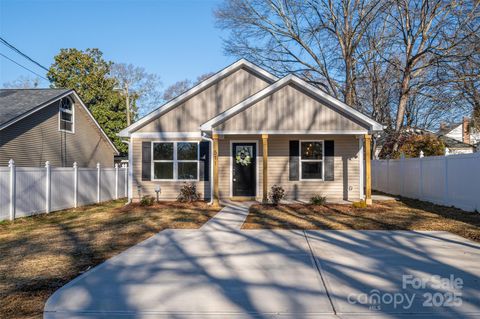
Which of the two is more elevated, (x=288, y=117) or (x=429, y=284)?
(x=288, y=117)

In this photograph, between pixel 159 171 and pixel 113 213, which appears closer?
pixel 113 213

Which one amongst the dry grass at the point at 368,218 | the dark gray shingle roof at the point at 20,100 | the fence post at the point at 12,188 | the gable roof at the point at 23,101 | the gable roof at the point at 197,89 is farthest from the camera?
the dark gray shingle roof at the point at 20,100

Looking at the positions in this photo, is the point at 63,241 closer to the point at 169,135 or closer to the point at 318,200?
the point at 169,135

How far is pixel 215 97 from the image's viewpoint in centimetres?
1647

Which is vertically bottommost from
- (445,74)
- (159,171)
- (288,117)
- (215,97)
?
(159,171)

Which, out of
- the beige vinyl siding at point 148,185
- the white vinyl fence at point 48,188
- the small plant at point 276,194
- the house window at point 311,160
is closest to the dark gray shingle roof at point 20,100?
the white vinyl fence at point 48,188

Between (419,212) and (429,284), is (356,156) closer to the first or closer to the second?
(419,212)

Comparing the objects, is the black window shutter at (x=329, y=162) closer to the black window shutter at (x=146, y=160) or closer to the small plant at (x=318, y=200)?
the small plant at (x=318, y=200)

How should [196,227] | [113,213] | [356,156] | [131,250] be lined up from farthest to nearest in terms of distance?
[356,156], [113,213], [196,227], [131,250]

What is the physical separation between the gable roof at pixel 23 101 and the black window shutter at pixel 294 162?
10.6m

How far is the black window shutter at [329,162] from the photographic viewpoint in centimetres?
1566

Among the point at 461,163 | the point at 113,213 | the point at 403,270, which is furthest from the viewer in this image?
the point at 113,213

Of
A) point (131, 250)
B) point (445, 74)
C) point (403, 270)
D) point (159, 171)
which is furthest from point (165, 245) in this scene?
point (445, 74)

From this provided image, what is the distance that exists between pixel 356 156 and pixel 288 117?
3.32 meters
